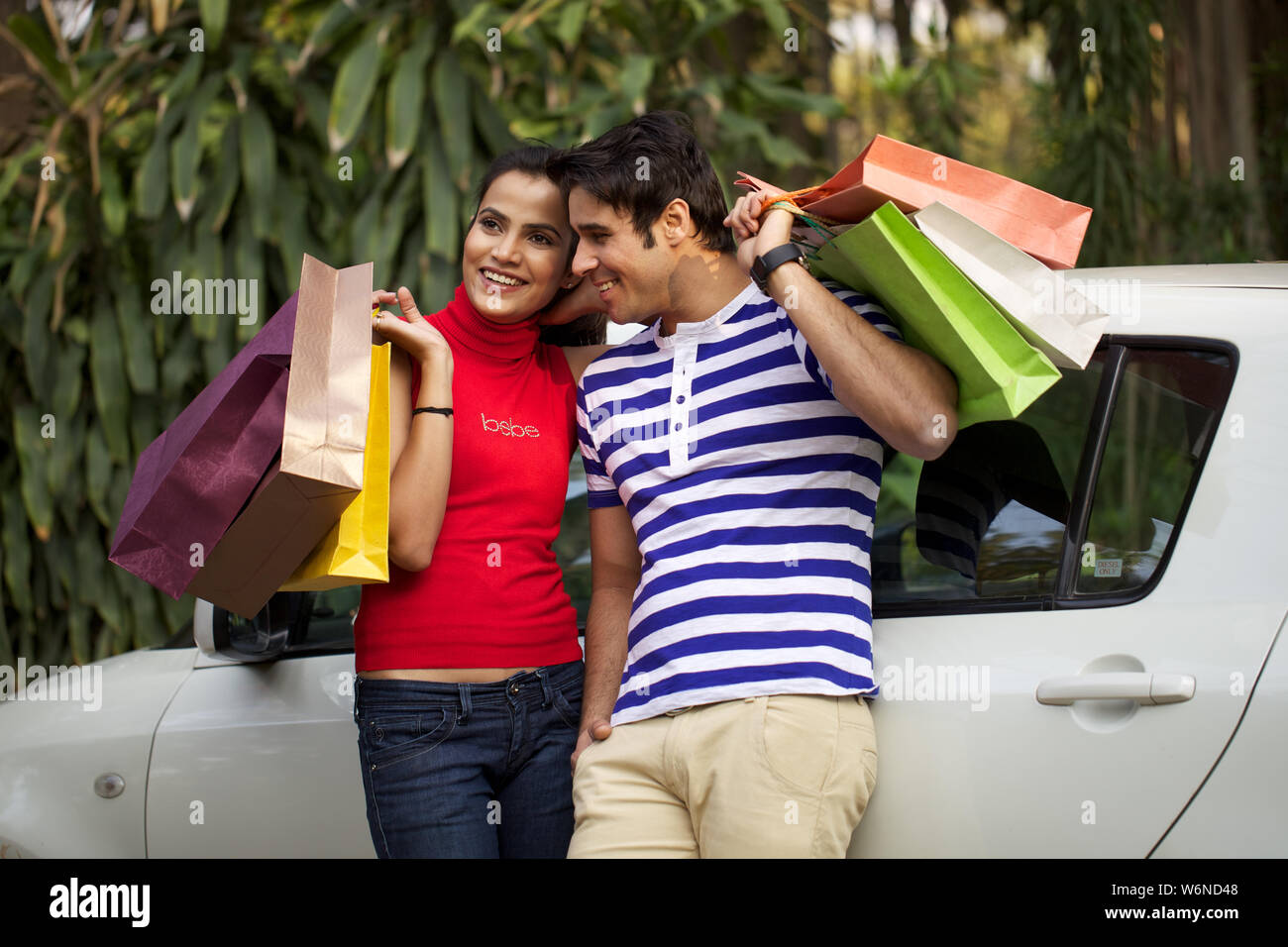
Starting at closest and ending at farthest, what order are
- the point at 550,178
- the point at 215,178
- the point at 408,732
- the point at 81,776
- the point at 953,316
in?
the point at 953,316 < the point at 408,732 < the point at 550,178 < the point at 81,776 < the point at 215,178

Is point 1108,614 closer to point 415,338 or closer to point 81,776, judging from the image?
point 415,338

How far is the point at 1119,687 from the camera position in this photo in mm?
1684

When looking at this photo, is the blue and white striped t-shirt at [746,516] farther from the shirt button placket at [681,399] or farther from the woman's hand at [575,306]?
the woman's hand at [575,306]

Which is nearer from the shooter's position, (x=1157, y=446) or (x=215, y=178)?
(x=1157, y=446)

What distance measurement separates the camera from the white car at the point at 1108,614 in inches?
65.2

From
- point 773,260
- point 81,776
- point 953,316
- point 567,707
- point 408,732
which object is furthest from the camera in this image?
point 81,776

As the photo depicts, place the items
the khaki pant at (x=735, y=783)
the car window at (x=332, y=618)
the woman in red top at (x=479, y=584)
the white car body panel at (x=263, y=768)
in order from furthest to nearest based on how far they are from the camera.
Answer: the car window at (x=332, y=618)
the white car body panel at (x=263, y=768)
the woman in red top at (x=479, y=584)
the khaki pant at (x=735, y=783)

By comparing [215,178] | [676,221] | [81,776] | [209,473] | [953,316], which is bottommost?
[81,776]

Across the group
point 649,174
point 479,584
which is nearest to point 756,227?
point 649,174

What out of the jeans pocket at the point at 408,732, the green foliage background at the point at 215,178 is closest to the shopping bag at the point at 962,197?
the jeans pocket at the point at 408,732

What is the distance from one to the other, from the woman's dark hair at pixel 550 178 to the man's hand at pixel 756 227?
403 millimetres

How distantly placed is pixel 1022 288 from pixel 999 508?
528 millimetres
